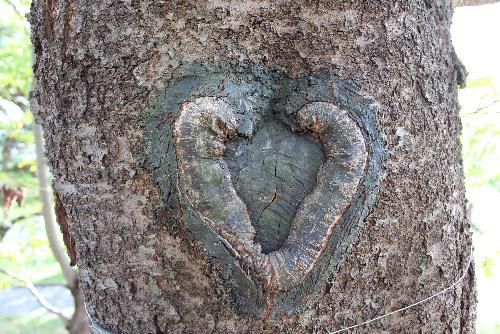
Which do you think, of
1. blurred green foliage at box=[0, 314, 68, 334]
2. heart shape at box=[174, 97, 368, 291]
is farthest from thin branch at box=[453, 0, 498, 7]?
blurred green foliage at box=[0, 314, 68, 334]

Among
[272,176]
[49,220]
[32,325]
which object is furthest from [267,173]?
[32,325]

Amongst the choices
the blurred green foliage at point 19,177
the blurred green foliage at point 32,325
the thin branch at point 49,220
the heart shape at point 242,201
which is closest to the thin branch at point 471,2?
the heart shape at point 242,201

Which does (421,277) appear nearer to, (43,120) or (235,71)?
(235,71)

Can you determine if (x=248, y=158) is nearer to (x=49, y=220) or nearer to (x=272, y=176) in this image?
(x=272, y=176)

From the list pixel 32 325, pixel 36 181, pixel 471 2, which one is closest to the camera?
pixel 471 2

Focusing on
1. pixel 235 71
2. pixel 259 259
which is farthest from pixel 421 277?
pixel 235 71

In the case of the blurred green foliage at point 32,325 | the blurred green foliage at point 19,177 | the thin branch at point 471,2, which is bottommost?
the blurred green foliage at point 32,325

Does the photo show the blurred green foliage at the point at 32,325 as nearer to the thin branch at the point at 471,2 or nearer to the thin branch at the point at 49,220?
the thin branch at the point at 49,220

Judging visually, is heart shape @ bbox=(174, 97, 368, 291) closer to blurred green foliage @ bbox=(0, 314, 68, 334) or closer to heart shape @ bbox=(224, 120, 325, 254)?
heart shape @ bbox=(224, 120, 325, 254)
